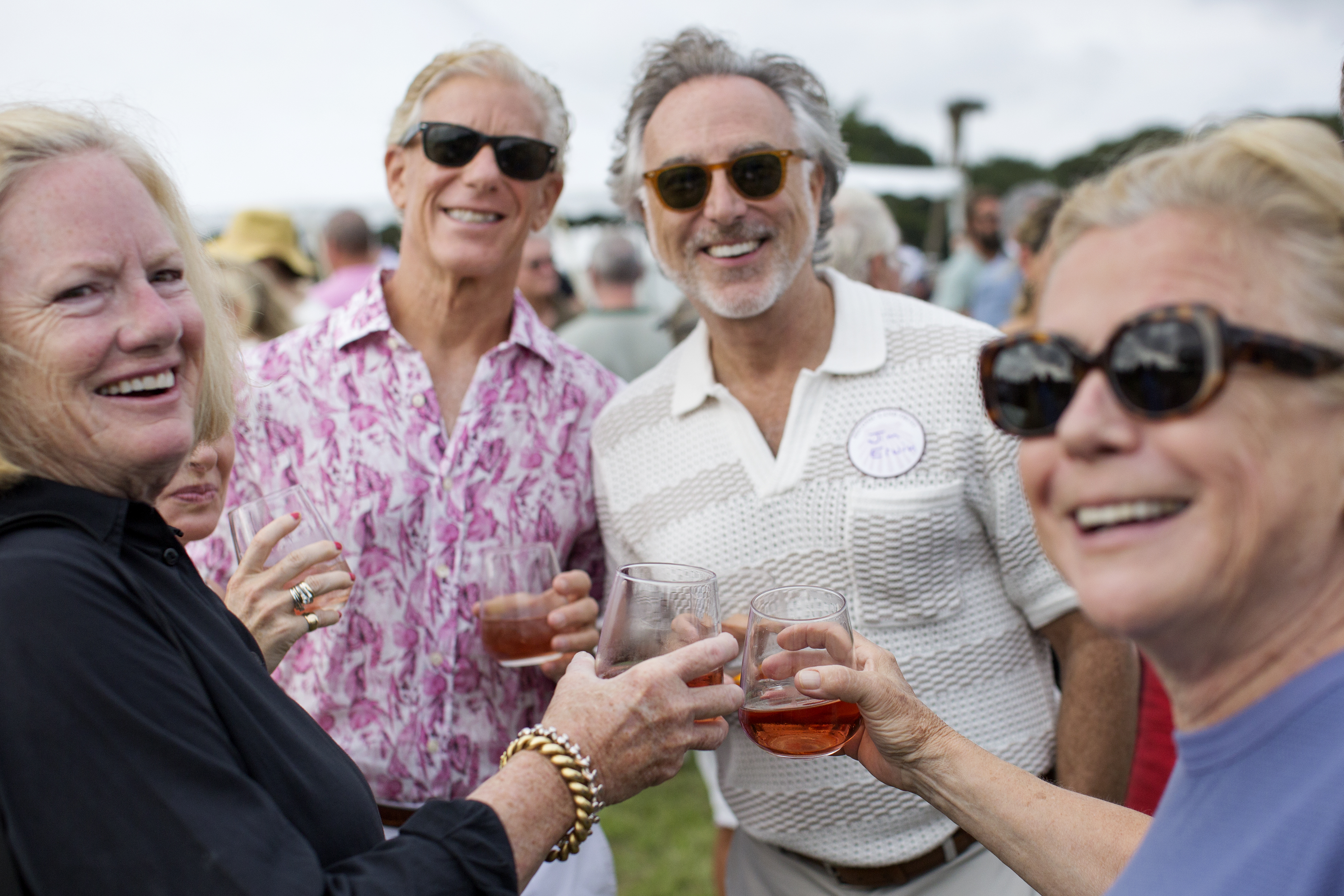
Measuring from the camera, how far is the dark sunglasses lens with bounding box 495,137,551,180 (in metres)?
2.92

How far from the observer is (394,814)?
8.62 ft

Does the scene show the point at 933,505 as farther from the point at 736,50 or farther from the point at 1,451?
the point at 1,451

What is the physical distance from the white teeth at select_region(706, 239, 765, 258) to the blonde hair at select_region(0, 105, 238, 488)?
1.26m

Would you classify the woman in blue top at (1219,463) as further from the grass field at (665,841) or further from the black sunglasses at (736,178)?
the grass field at (665,841)

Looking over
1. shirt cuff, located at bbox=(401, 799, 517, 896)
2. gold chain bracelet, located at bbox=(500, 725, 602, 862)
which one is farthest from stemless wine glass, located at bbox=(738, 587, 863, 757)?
shirt cuff, located at bbox=(401, 799, 517, 896)

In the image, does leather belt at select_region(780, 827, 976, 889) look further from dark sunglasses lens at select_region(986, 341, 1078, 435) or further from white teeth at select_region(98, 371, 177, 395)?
white teeth at select_region(98, 371, 177, 395)

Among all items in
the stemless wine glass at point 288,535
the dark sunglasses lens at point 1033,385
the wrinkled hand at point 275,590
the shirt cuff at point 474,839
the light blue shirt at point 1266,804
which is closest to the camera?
the light blue shirt at point 1266,804

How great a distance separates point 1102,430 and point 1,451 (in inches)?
56.6

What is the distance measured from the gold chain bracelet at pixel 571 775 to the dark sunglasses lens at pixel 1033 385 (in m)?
0.90

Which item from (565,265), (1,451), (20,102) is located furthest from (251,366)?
(565,265)

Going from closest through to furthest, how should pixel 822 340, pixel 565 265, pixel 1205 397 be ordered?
1. pixel 1205 397
2. pixel 822 340
3. pixel 565 265

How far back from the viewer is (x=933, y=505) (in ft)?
7.85

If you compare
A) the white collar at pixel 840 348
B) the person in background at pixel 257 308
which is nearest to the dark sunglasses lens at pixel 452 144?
the white collar at pixel 840 348

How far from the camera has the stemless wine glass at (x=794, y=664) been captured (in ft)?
5.93
